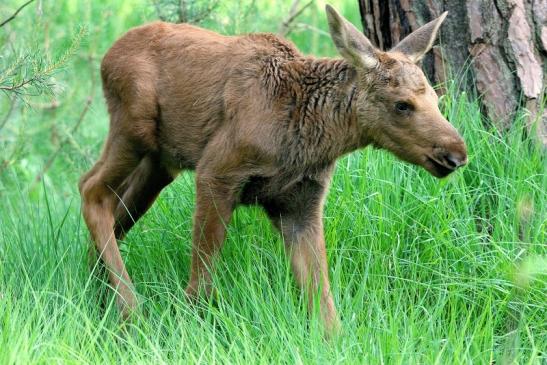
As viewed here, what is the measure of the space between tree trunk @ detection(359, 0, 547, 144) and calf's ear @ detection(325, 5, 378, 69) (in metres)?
1.21

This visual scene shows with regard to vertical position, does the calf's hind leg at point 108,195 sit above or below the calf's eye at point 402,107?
below

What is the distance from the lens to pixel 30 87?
5.59 metres

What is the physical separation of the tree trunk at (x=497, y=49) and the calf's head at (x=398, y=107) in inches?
41.8

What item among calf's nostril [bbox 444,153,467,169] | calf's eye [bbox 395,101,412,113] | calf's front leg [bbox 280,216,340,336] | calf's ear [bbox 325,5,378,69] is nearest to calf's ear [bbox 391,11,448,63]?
calf's ear [bbox 325,5,378,69]

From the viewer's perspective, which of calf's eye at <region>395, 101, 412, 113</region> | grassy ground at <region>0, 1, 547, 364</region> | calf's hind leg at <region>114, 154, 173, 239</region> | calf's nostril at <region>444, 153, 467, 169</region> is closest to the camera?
grassy ground at <region>0, 1, 547, 364</region>

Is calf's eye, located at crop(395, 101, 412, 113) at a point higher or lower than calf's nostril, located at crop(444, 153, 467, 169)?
higher

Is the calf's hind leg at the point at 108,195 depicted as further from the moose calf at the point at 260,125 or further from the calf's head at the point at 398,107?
the calf's head at the point at 398,107

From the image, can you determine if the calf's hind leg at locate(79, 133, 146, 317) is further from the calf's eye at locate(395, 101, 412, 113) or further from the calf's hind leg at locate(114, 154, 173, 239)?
the calf's eye at locate(395, 101, 412, 113)

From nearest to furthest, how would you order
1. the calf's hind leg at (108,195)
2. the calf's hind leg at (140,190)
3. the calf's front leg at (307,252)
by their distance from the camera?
the calf's front leg at (307,252)
the calf's hind leg at (108,195)
the calf's hind leg at (140,190)

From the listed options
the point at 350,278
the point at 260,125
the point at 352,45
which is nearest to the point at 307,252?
the point at 350,278

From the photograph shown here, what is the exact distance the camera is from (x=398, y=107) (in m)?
5.24

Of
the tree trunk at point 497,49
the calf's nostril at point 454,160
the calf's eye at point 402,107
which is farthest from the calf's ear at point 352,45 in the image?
the tree trunk at point 497,49

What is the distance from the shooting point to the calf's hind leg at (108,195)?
5.72 m

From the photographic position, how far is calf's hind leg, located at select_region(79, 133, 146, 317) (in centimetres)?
572
